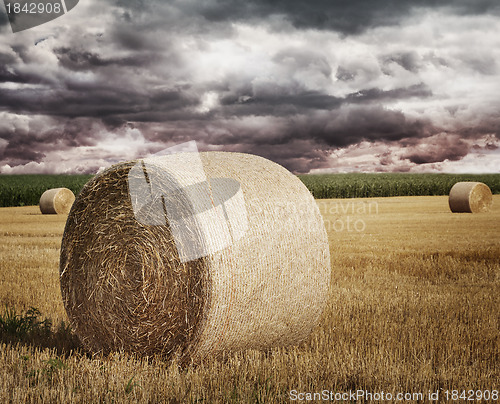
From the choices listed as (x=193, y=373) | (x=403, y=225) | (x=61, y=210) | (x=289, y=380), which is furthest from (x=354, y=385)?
(x=61, y=210)

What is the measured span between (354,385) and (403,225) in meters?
16.1

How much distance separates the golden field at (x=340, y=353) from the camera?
16.1 ft

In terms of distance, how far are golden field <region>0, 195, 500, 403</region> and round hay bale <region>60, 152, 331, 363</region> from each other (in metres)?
0.28

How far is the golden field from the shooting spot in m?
4.92

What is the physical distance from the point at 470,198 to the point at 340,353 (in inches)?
871

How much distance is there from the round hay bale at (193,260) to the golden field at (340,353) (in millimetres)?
278

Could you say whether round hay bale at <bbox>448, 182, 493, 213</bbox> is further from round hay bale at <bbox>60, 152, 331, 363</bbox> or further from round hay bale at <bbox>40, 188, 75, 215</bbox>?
round hay bale at <bbox>60, 152, 331, 363</bbox>

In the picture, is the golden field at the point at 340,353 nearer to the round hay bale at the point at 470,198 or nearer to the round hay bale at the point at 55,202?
the round hay bale at the point at 470,198

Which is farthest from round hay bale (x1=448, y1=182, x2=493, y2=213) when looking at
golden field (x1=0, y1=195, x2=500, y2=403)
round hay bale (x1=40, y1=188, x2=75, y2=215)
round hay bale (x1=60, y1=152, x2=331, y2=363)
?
round hay bale (x1=60, y1=152, x2=331, y2=363)

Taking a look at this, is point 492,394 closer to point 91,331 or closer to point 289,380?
point 289,380

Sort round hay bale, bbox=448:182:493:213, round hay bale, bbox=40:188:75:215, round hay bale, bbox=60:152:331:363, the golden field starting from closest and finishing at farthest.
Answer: the golden field, round hay bale, bbox=60:152:331:363, round hay bale, bbox=448:182:493:213, round hay bale, bbox=40:188:75:215

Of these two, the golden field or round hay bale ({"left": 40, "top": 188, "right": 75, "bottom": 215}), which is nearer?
the golden field

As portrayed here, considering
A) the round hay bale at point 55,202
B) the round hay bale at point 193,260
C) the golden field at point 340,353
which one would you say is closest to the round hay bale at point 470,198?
the golden field at point 340,353

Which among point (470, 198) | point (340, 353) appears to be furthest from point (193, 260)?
point (470, 198)
